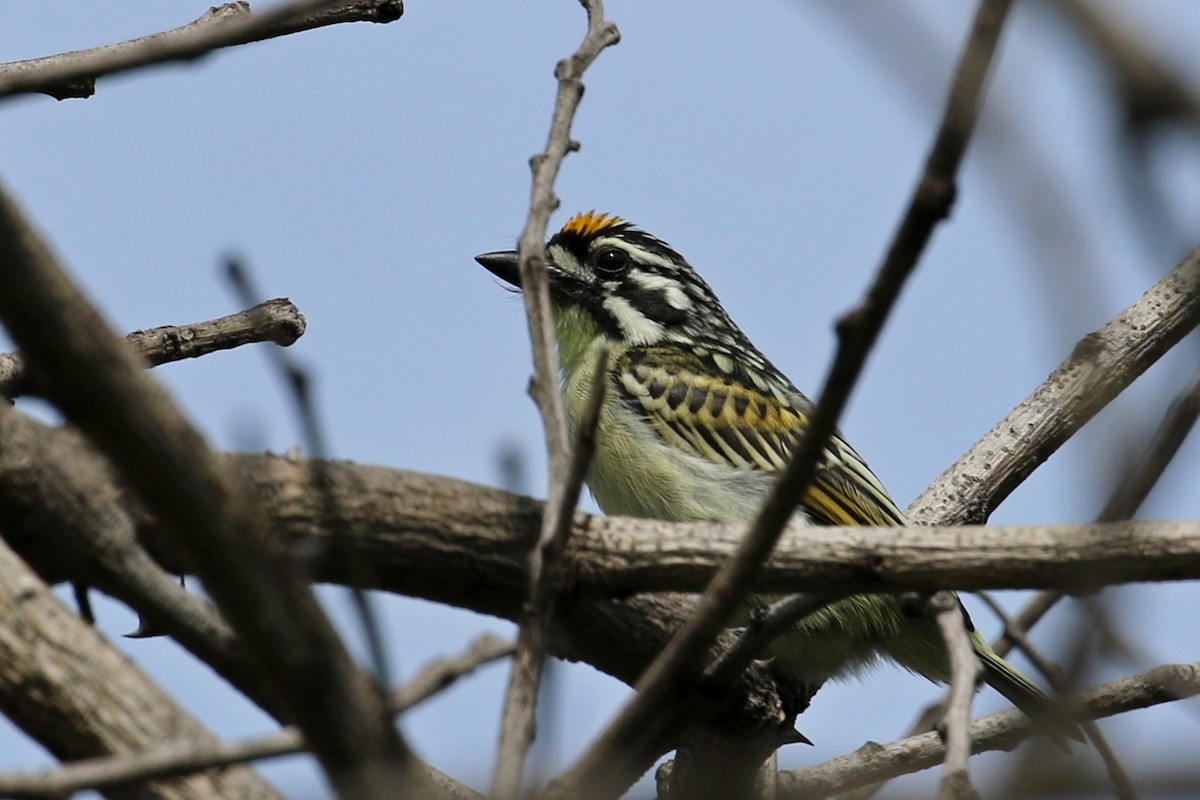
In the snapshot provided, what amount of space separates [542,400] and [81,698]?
1032 millimetres

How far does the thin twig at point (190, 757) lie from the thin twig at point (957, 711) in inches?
28.5

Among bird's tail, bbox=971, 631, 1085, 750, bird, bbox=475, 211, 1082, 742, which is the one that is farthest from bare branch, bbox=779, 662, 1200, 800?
→ bird's tail, bbox=971, 631, 1085, 750

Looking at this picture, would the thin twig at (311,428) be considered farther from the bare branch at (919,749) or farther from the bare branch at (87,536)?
the bare branch at (919,749)

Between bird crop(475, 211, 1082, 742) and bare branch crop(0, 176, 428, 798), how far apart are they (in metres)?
3.18

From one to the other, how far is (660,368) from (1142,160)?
516cm

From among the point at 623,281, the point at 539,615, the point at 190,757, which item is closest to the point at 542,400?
the point at 539,615

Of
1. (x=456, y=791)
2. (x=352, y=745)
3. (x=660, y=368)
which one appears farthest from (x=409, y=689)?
(x=660, y=368)

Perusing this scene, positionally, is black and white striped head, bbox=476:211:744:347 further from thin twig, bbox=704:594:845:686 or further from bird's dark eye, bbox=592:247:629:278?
thin twig, bbox=704:594:845:686

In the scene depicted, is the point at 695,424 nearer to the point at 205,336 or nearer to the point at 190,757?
the point at 205,336

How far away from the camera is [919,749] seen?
4.59 meters

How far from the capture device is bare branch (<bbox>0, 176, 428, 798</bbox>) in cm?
162

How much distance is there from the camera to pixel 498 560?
3.16 m

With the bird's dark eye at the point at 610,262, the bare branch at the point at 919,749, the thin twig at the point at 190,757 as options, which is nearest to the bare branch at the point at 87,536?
the thin twig at the point at 190,757

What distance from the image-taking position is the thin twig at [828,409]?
1597 millimetres
